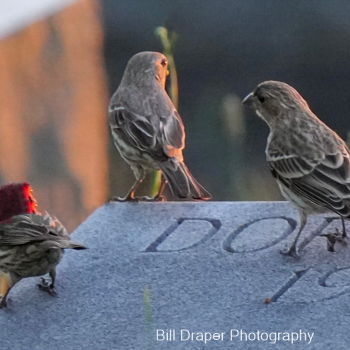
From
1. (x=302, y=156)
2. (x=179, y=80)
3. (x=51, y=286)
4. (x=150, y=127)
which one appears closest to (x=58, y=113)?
(x=179, y=80)

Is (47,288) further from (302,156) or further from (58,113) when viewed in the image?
(58,113)

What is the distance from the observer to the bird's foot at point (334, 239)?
17.3ft

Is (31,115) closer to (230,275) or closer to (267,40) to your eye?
(267,40)

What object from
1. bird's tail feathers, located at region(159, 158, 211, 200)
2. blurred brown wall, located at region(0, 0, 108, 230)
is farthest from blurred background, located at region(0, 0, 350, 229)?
bird's tail feathers, located at region(159, 158, 211, 200)

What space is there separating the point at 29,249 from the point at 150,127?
1585 millimetres

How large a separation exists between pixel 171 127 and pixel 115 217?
2.51 feet

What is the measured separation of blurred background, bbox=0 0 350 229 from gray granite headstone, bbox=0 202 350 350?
1.78m

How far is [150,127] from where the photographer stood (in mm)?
6277

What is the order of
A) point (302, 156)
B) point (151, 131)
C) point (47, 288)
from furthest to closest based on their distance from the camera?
point (151, 131)
point (302, 156)
point (47, 288)

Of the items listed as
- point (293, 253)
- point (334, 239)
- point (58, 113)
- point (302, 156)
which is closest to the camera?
point (293, 253)

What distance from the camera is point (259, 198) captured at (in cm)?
737

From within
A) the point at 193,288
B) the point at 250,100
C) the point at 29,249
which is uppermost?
the point at 250,100

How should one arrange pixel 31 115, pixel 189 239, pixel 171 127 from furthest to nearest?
1. pixel 31 115
2. pixel 171 127
3. pixel 189 239

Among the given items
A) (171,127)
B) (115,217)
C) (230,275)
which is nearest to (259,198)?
(171,127)
